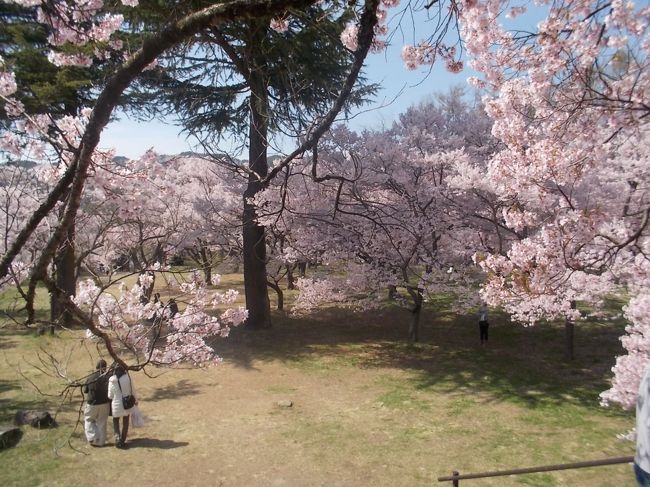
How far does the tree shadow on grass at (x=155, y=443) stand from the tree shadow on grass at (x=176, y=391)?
204 centimetres

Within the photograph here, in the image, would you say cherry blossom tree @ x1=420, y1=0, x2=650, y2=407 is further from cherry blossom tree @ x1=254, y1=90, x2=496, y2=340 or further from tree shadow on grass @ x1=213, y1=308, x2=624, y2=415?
cherry blossom tree @ x1=254, y1=90, x2=496, y2=340

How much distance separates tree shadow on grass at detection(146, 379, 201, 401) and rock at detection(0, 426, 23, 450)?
2.46 m

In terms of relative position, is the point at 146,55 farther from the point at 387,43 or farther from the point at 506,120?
the point at 506,120

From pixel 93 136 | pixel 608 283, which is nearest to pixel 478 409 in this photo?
pixel 608 283

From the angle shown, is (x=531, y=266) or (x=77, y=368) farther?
(x=77, y=368)

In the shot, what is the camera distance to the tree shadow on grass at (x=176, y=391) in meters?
9.28

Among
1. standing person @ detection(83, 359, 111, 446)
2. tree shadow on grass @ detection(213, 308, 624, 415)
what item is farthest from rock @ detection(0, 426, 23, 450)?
tree shadow on grass @ detection(213, 308, 624, 415)

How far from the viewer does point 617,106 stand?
3.86 m

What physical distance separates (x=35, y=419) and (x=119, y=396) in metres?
1.97

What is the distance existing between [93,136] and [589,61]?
3.75m

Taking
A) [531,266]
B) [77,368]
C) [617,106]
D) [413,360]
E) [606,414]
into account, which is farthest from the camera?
[413,360]

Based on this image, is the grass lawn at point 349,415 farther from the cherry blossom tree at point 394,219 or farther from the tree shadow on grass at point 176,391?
the cherry blossom tree at point 394,219

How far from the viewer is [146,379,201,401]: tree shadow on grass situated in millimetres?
9281

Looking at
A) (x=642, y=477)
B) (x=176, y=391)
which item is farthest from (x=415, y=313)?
(x=642, y=477)
